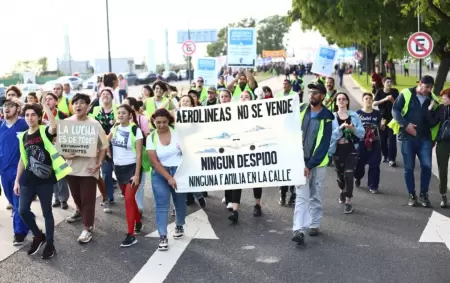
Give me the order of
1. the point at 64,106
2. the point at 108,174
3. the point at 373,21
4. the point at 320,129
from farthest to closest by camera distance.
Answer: the point at 373,21, the point at 64,106, the point at 108,174, the point at 320,129

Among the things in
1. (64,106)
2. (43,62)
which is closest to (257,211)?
(64,106)

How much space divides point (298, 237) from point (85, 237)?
2.54 meters

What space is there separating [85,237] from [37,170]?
1.09m

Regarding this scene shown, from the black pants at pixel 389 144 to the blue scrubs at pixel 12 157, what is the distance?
288 inches

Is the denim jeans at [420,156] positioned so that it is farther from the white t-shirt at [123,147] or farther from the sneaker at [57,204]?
the sneaker at [57,204]

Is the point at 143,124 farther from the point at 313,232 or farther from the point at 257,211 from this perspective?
the point at 313,232

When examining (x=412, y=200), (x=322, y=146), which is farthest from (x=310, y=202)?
(x=412, y=200)

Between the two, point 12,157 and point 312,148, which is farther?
point 12,157

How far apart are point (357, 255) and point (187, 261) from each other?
6.03 feet

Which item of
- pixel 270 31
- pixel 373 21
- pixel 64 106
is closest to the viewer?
pixel 64 106

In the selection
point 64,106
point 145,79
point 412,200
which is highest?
point 145,79

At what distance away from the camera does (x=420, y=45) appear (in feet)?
50.4

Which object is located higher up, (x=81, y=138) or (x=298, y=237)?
(x=81, y=138)

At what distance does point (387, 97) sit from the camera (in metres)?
11.2
